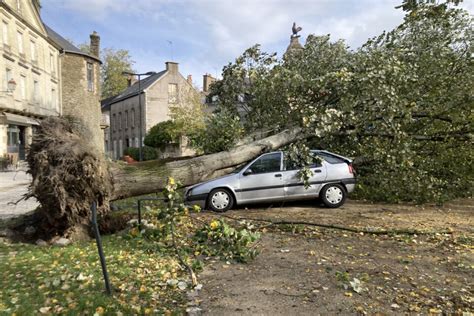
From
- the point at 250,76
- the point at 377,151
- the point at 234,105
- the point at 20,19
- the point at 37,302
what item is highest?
the point at 20,19

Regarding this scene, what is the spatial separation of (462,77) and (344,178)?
4.30m

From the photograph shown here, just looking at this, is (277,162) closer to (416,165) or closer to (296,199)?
(296,199)

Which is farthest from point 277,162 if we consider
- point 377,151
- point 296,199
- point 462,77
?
point 462,77

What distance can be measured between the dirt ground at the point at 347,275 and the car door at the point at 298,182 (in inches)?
72.1

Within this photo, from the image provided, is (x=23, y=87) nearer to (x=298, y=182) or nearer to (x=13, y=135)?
(x=13, y=135)

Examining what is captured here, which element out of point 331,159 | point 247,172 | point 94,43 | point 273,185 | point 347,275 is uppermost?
point 94,43

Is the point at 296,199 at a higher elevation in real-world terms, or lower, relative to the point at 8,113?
lower

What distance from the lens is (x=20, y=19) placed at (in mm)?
27109

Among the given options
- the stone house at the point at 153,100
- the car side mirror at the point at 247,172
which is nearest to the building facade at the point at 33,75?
the stone house at the point at 153,100

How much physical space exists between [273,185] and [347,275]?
14.8 ft

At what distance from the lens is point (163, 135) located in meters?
34.9

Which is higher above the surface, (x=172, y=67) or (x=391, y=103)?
(x=172, y=67)

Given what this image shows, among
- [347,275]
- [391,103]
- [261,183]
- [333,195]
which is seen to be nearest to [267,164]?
[261,183]

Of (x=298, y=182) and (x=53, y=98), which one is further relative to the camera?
(x=53, y=98)
